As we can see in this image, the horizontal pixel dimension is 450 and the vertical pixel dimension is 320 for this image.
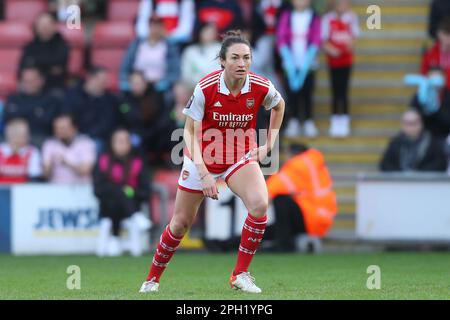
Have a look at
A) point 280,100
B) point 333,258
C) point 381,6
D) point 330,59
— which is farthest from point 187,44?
point 280,100

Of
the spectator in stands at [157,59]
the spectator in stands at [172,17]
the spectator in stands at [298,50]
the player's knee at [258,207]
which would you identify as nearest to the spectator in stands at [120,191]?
the spectator in stands at [157,59]

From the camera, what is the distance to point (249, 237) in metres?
9.41

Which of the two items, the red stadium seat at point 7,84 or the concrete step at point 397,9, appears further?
the concrete step at point 397,9

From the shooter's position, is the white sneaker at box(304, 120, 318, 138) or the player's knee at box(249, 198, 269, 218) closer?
the player's knee at box(249, 198, 269, 218)

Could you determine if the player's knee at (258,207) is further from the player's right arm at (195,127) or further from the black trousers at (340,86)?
the black trousers at (340,86)

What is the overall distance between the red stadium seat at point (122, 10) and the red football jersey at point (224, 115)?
901 cm

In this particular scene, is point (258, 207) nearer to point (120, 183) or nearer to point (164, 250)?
point (164, 250)

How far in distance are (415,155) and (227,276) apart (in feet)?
15.0

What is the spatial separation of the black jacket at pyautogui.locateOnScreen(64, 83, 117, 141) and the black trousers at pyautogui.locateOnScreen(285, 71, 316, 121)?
7.79 feet

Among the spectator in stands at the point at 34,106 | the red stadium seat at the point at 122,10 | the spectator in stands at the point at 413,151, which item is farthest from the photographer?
the red stadium seat at the point at 122,10

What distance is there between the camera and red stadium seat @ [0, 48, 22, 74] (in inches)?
706

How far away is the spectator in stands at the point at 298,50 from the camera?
635 inches

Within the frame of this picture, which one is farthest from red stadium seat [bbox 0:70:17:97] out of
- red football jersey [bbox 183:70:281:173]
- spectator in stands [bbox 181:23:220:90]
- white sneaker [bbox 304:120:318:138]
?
red football jersey [bbox 183:70:281:173]

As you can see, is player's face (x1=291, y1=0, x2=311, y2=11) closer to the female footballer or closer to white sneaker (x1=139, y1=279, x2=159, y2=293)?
the female footballer
